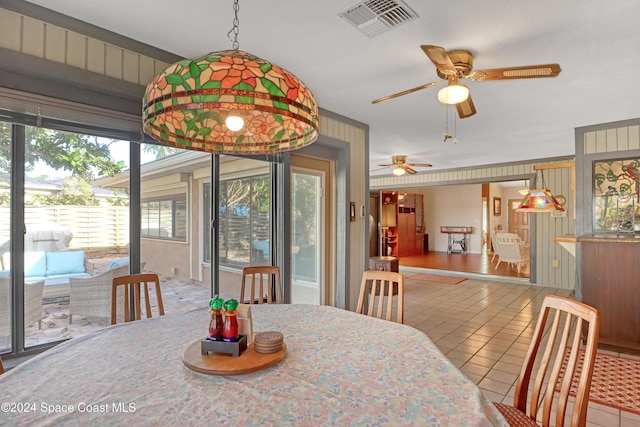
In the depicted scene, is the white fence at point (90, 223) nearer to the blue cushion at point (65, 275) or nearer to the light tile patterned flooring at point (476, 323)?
the blue cushion at point (65, 275)

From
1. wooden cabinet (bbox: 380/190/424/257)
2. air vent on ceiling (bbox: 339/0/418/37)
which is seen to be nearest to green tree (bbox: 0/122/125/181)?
air vent on ceiling (bbox: 339/0/418/37)

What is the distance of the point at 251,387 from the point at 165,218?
6.60 feet

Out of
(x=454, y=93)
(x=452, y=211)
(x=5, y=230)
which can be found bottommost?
(x=5, y=230)

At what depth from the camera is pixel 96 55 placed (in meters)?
2.08

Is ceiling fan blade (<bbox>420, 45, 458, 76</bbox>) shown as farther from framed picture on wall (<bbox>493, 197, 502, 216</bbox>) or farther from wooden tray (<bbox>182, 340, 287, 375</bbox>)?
framed picture on wall (<bbox>493, 197, 502, 216</bbox>)

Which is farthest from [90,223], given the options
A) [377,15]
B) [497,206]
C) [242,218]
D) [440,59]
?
[497,206]

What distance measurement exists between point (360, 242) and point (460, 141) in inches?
94.7

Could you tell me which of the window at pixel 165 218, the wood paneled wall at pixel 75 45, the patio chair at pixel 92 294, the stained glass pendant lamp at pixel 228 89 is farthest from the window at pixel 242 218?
the stained glass pendant lamp at pixel 228 89

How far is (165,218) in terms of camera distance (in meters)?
2.78

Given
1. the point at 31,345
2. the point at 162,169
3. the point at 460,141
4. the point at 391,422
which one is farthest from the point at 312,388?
the point at 460,141

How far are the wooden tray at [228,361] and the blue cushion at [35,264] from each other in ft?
4.30

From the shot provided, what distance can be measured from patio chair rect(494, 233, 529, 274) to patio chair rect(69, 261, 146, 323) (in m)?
7.71

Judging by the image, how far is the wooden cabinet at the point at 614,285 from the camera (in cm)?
329

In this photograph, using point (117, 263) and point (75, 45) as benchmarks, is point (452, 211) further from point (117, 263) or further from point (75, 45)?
point (75, 45)
